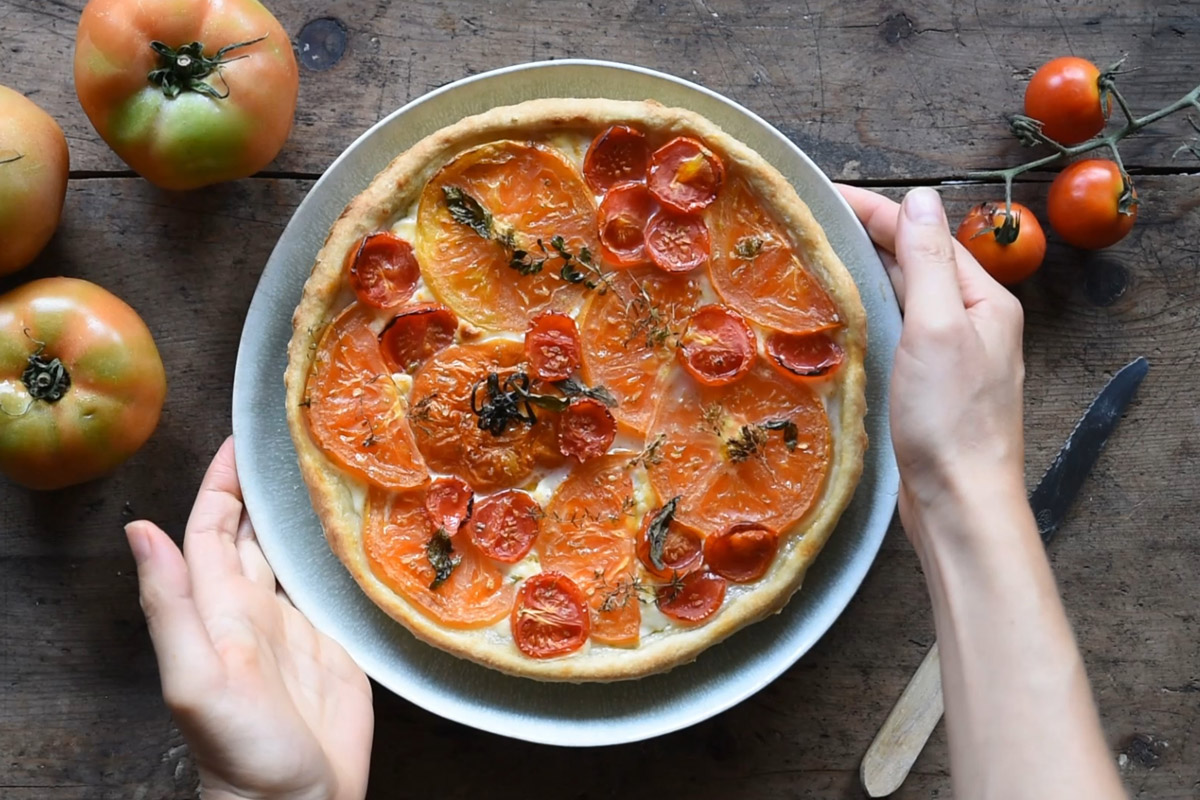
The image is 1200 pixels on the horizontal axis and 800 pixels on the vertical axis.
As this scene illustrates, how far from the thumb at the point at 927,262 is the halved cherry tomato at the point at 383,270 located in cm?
147

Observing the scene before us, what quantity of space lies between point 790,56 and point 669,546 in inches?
69.6

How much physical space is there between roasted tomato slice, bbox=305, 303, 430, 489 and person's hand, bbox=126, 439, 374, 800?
1.26 feet

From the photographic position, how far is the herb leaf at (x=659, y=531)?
2932 mm

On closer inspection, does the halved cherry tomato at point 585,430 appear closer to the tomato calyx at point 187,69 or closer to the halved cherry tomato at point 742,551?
the halved cherry tomato at point 742,551

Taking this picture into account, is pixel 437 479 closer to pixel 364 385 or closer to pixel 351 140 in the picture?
pixel 364 385

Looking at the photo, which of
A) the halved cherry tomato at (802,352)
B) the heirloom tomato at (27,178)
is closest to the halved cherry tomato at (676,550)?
the halved cherry tomato at (802,352)

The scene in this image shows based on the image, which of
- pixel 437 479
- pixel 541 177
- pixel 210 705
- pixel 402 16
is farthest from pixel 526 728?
pixel 402 16

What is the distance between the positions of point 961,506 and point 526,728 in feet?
4.88

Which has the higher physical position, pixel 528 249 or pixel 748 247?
pixel 748 247

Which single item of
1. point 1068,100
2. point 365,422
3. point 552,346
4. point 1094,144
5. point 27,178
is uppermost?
point 1068,100

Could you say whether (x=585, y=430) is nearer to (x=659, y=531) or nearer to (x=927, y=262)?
(x=659, y=531)

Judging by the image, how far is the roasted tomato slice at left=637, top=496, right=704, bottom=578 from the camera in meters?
2.94

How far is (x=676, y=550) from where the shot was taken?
2.99 m

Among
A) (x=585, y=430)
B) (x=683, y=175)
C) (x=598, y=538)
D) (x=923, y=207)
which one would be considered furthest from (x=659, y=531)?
(x=923, y=207)
